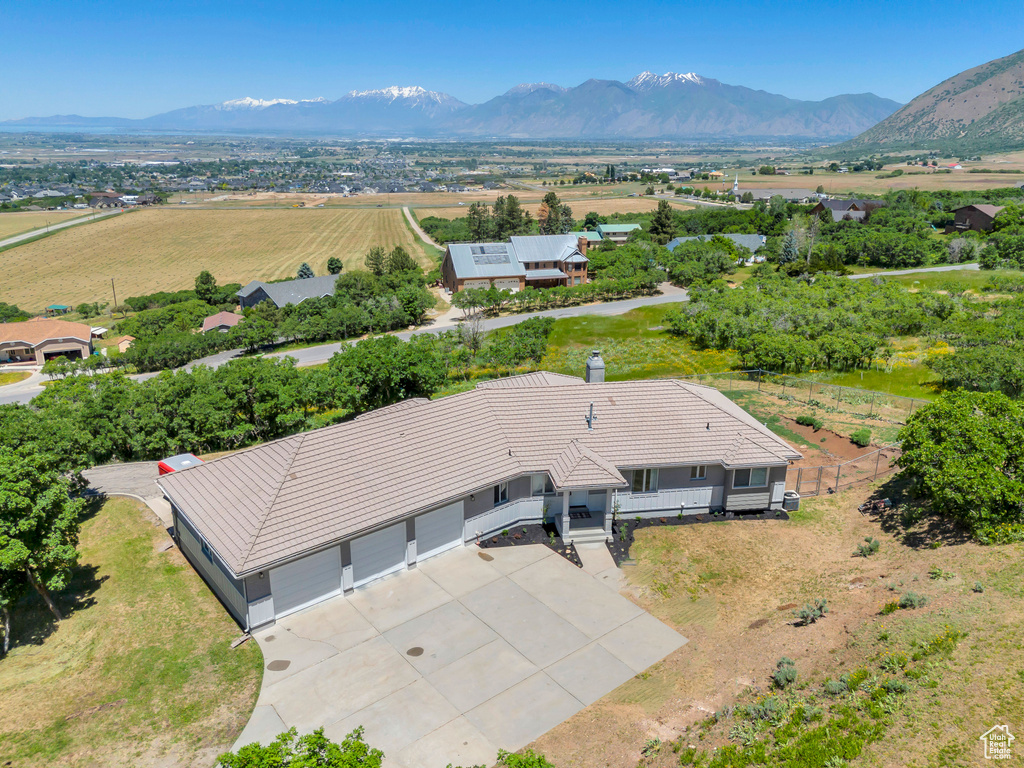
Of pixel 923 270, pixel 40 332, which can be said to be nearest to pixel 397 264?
Answer: pixel 40 332

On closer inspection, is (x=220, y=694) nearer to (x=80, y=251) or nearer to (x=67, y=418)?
(x=67, y=418)

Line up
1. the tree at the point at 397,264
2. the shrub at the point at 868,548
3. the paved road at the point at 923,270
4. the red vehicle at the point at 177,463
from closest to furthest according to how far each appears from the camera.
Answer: the shrub at the point at 868,548 → the red vehicle at the point at 177,463 → the paved road at the point at 923,270 → the tree at the point at 397,264

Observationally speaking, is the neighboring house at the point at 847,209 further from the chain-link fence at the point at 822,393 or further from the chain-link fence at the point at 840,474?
the chain-link fence at the point at 840,474

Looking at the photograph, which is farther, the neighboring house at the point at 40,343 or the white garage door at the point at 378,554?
the neighboring house at the point at 40,343

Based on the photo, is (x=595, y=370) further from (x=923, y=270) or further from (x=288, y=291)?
(x=923, y=270)

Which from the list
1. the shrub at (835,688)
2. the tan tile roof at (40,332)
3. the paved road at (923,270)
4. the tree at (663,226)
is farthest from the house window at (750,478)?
the tree at (663,226)

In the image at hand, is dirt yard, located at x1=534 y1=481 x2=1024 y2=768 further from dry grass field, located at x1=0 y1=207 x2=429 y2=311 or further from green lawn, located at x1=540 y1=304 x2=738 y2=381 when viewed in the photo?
dry grass field, located at x1=0 y1=207 x2=429 y2=311

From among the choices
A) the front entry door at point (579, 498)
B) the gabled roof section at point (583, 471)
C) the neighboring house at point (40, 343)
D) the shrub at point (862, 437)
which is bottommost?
the neighboring house at point (40, 343)

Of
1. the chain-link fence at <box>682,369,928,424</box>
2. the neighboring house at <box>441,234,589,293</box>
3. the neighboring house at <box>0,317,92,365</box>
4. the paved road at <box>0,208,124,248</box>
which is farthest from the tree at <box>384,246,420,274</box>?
the paved road at <box>0,208,124,248</box>
